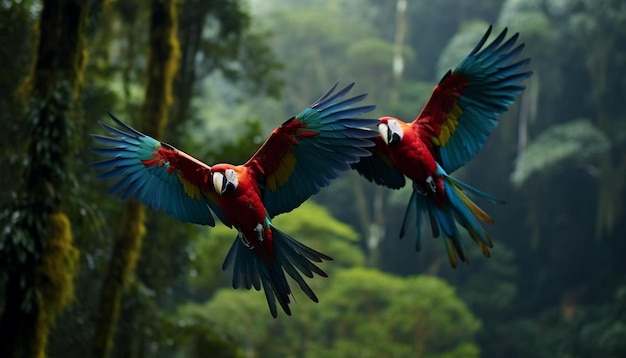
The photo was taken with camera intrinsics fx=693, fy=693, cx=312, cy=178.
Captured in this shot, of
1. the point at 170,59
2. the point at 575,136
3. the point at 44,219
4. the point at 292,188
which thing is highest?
the point at 575,136

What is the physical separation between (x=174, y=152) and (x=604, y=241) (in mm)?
15616

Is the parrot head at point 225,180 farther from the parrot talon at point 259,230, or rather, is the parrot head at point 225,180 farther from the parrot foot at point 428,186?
the parrot foot at point 428,186

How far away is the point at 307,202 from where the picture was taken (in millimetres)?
13656

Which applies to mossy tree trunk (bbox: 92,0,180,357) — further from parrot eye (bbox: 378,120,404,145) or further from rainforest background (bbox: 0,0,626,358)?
parrot eye (bbox: 378,120,404,145)

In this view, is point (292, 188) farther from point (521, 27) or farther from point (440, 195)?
point (521, 27)

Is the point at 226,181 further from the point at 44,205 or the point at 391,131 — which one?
the point at 44,205

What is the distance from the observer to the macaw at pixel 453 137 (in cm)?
148

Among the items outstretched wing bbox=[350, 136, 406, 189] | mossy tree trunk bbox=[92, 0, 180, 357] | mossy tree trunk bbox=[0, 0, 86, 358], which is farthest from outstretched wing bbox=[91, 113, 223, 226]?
mossy tree trunk bbox=[92, 0, 180, 357]

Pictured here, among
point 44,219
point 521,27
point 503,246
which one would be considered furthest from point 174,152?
point 503,246

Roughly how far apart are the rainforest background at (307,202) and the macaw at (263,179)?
1984 mm

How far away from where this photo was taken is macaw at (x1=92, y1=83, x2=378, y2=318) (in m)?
1.37

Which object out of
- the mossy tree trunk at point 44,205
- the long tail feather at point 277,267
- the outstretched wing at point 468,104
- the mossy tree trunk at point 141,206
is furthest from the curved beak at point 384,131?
the mossy tree trunk at point 141,206

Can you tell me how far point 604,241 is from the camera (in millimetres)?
15469

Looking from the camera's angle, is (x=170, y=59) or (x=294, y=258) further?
(x=170, y=59)
